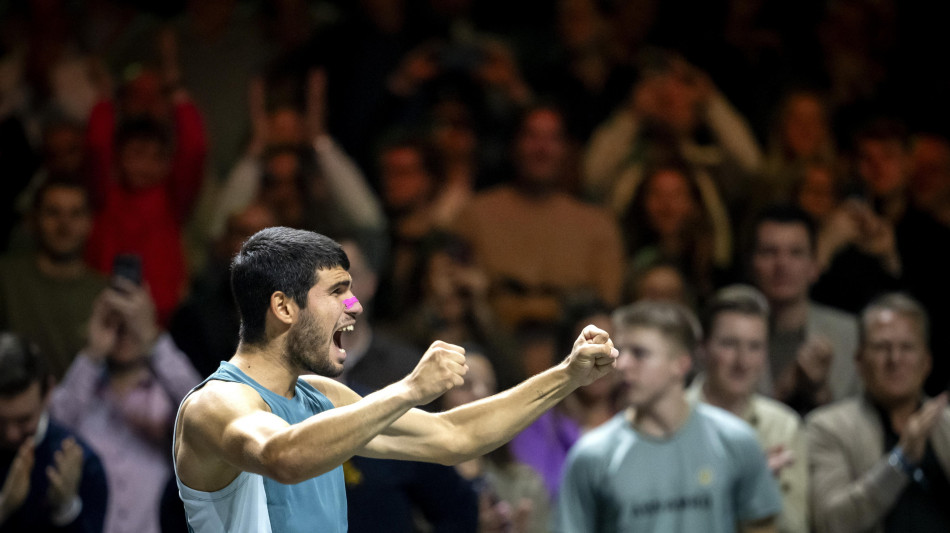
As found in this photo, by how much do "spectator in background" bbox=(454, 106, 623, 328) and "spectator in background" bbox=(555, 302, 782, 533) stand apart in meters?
1.67

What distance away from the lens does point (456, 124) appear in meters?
6.79

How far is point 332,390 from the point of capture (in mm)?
3078

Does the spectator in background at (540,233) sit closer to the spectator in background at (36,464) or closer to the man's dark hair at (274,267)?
the spectator in background at (36,464)

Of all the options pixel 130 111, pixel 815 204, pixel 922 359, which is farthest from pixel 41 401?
pixel 815 204

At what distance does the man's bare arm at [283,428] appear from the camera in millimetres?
2342

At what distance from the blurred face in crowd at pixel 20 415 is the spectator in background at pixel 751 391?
2462 mm

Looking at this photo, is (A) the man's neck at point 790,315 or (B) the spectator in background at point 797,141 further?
(B) the spectator in background at point 797,141

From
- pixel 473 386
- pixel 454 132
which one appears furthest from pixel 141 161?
pixel 473 386

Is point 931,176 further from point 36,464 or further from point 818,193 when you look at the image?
point 36,464

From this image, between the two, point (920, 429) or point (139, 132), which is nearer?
point (920, 429)

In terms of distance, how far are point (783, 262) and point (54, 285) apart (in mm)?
3342

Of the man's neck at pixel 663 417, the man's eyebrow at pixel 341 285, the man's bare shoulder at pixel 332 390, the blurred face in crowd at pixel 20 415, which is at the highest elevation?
the man's eyebrow at pixel 341 285

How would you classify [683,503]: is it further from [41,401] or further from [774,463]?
[41,401]

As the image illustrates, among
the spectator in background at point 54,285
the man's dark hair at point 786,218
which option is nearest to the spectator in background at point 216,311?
the spectator in background at point 54,285
